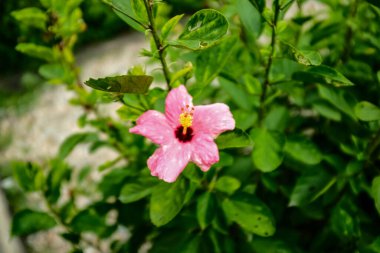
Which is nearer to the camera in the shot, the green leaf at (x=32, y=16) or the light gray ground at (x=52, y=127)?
the green leaf at (x=32, y=16)

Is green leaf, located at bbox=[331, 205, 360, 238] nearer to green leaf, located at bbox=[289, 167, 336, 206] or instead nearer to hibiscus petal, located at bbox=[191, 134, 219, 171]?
green leaf, located at bbox=[289, 167, 336, 206]

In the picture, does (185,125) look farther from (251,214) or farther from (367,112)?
(367,112)

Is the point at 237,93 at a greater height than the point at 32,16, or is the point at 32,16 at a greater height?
the point at 32,16

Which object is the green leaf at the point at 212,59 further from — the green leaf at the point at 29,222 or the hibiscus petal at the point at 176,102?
the green leaf at the point at 29,222

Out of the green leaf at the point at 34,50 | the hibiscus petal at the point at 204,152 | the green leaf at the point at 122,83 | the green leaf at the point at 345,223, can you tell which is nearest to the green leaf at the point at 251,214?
the green leaf at the point at 345,223

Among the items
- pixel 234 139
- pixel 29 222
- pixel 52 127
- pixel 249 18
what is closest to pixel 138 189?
pixel 234 139

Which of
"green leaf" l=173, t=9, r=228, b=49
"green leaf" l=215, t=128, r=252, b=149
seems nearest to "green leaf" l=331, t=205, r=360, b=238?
"green leaf" l=215, t=128, r=252, b=149

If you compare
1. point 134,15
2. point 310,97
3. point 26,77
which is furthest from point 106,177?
point 26,77
